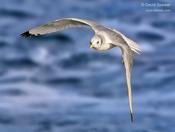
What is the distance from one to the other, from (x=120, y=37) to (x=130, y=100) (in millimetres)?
474

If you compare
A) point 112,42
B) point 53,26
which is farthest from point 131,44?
point 53,26

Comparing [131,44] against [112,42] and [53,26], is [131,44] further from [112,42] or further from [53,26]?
[53,26]

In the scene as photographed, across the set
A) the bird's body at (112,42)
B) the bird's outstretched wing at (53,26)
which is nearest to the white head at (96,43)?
the bird's body at (112,42)

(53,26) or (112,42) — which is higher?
(53,26)

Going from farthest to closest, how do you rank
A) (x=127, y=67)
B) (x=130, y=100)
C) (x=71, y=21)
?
(x=71, y=21) → (x=127, y=67) → (x=130, y=100)

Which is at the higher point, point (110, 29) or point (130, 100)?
point (110, 29)

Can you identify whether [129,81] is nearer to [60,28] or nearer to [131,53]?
[131,53]

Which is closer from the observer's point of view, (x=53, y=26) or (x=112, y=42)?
(x=112, y=42)

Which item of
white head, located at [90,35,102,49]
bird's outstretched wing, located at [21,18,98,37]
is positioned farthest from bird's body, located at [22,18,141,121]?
bird's outstretched wing, located at [21,18,98,37]

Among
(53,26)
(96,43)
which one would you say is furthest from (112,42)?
(53,26)

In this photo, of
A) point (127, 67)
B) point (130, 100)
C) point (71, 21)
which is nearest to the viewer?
point (130, 100)

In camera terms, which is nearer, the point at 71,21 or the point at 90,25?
the point at 90,25

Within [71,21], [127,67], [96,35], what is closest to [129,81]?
[127,67]

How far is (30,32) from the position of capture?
4.47 meters
